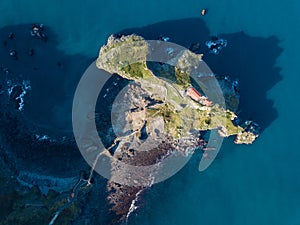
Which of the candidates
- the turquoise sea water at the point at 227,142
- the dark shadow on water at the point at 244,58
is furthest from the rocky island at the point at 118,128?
the turquoise sea water at the point at 227,142

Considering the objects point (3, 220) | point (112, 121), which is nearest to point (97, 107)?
point (112, 121)

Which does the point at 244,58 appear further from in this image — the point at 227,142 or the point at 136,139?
the point at 136,139

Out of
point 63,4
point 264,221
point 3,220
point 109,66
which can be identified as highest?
point 63,4

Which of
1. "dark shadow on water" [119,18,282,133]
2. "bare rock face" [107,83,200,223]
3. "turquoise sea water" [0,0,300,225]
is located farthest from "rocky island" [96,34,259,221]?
"turquoise sea water" [0,0,300,225]

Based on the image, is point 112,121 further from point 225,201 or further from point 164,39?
point 225,201

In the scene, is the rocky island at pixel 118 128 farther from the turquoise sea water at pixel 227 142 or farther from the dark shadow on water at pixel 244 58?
the turquoise sea water at pixel 227 142

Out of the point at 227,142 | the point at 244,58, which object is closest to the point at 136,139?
the point at 227,142
